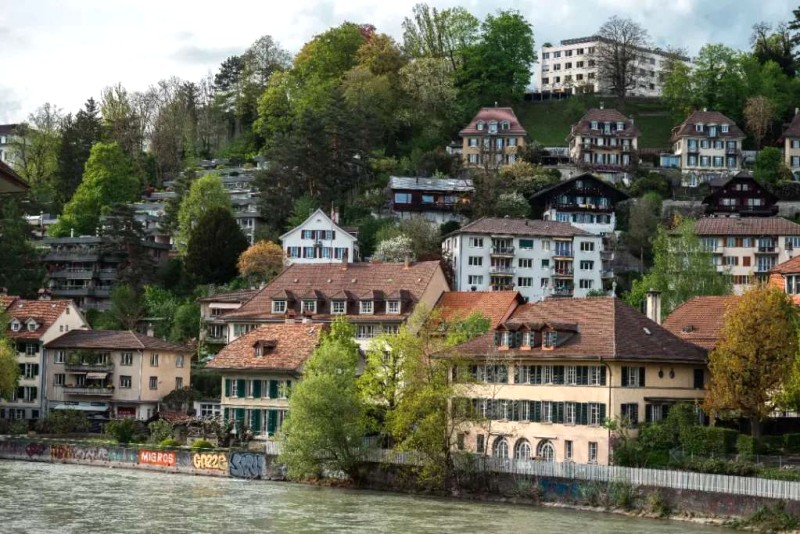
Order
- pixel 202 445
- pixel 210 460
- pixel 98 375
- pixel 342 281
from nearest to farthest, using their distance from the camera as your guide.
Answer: pixel 210 460, pixel 202 445, pixel 342 281, pixel 98 375

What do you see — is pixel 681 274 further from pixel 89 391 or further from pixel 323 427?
pixel 323 427

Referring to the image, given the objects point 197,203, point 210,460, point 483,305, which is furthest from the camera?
point 197,203

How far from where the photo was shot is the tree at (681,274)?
10469cm

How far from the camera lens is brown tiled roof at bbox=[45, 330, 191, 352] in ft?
329

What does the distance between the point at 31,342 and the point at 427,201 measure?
133 ft

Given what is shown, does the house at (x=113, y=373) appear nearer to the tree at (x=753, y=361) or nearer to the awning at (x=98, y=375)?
the awning at (x=98, y=375)

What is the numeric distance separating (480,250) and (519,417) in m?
48.5

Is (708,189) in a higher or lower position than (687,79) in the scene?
lower

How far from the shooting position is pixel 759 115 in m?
153

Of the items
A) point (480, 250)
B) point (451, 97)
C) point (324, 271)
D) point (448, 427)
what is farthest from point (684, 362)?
point (451, 97)

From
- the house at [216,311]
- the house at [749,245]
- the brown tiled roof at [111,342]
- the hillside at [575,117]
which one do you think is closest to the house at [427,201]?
the house at [749,245]

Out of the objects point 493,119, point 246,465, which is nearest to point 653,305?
point 246,465

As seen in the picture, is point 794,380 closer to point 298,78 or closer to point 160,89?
point 298,78

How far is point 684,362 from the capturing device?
6781cm
